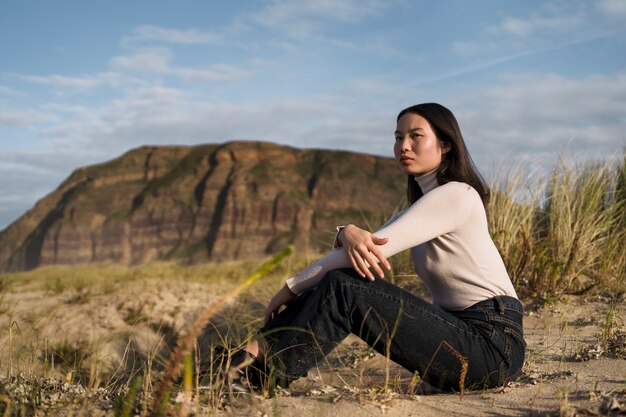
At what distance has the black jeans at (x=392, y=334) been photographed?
2.17 meters

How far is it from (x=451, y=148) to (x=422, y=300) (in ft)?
2.32

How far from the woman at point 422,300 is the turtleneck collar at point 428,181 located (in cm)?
2

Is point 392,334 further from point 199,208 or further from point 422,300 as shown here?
point 199,208

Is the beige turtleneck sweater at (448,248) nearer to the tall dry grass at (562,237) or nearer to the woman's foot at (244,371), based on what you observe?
the woman's foot at (244,371)

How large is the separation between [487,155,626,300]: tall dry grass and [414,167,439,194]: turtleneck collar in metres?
2.13

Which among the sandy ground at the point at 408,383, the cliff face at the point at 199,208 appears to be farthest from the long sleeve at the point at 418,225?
the cliff face at the point at 199,208

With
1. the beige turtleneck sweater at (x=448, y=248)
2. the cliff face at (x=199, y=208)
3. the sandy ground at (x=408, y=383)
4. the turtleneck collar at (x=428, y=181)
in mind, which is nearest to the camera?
the sandy ground at (x=408, y=383)

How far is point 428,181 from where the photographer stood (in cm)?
259

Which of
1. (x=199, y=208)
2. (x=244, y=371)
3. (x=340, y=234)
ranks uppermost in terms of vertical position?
(x=340, y=234)

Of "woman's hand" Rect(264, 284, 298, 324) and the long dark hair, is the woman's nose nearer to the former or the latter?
the long dark hair

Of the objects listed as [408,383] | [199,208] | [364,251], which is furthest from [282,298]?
[199,208]

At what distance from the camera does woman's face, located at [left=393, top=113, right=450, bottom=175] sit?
2510 mm

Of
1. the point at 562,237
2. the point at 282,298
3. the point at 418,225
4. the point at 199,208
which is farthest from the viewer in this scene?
the point at 199,208

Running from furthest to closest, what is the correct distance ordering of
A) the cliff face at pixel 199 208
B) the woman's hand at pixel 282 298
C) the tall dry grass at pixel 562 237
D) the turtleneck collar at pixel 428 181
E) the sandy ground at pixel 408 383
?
the cliff face at pixel 199 208 < the tall dry grass at pixel 562 237 < the turtleneck collar at pixel 428 181 < the woman's hand at pixel 282 298 < the sandy ground at pixel 408 383
